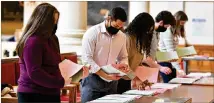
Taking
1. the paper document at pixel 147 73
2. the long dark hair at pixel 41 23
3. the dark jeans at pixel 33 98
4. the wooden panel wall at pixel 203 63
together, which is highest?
the long dark hair at pixel 41 23

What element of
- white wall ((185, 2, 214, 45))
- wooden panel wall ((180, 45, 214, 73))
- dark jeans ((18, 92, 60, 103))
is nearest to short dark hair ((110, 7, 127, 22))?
dark jeans ((18, 92, 60, 103))

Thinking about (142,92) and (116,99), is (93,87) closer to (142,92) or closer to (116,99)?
(116,99)

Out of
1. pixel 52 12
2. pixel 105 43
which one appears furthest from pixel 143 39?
pixel 52 12

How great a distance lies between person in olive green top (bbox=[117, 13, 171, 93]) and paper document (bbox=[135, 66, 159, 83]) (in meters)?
0.06

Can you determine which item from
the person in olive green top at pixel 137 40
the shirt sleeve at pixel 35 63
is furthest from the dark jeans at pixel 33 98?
the person in olive green top at pixel 137 40

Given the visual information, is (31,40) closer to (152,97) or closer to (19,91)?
(19,91)

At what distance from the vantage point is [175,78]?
5566 millimetres

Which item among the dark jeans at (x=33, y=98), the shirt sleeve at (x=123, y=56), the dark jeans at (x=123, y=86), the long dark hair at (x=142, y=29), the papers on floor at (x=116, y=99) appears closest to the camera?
the dark jeans at (x=33, y=98)

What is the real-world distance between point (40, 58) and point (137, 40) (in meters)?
1.44

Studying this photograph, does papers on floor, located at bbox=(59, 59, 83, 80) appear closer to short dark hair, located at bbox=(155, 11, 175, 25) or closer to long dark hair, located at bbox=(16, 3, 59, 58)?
long dark hair, located at bbox=(16, 3, 59, 58)

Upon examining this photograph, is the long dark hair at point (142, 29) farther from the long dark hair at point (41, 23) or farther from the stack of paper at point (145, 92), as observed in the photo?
the long dark hair at point (41, 23)

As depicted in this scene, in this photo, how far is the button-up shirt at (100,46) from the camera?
357 centimetres

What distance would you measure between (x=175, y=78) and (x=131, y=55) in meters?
1.52

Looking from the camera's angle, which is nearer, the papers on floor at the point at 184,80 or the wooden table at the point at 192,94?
the wooden table at the point at 192,94
